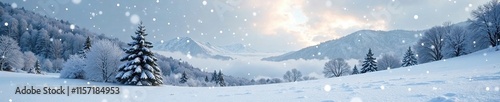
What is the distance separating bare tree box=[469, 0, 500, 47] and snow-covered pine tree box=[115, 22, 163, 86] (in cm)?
4566

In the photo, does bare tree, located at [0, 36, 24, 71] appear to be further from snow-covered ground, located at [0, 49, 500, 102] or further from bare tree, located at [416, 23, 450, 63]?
bare tree, located at [416, 23, 450, 63]

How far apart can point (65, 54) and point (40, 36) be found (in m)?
15.4

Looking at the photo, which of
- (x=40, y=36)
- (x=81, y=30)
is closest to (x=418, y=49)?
(x=40, y=36)

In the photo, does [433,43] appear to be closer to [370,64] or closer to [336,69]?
[370,64]

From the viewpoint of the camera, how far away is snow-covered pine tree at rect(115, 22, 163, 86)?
3008 centimetres

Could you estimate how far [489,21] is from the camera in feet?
143

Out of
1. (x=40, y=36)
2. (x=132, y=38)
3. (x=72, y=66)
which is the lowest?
(x=72, y=66)

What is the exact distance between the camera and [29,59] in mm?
81500

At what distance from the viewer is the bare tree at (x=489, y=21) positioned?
1683 inches

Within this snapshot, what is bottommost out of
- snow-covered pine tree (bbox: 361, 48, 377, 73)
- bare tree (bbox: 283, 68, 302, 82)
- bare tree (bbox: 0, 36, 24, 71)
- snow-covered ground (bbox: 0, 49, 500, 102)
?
bare tree (bbox: 283, 68, 302, 82)

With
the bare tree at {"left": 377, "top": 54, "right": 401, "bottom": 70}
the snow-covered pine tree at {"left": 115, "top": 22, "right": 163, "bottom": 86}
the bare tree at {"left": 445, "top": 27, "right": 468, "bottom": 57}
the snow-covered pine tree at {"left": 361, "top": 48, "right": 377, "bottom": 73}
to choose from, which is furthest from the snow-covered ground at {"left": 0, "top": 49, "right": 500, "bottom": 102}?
the bare tree at {"left": 377, "top": 54, "right": 401, "bottom": 70}

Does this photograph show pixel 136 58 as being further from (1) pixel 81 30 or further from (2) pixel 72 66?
(1) pixel 81 30

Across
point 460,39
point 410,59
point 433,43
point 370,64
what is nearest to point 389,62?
point 410,59

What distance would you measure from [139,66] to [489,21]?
48.2 metres
